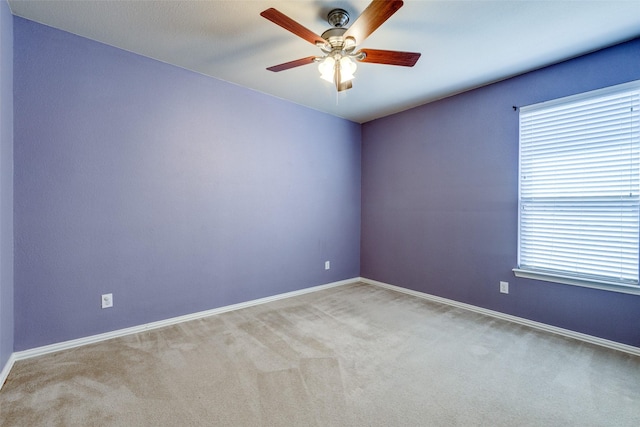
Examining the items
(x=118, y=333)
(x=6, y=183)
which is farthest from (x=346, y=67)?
(x=118, y=333)

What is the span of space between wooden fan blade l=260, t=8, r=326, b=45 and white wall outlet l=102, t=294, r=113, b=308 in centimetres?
252

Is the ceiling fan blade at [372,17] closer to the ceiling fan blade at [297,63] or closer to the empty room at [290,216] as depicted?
the empty room at [290,216]

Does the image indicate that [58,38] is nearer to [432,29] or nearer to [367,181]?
[432,29]

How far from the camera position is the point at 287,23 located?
1629 millimetres

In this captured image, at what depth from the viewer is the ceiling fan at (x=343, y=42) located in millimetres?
1610

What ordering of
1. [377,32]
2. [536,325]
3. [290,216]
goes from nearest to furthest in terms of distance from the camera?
1. [377,32]
2. [536,325]
3. [290,216]

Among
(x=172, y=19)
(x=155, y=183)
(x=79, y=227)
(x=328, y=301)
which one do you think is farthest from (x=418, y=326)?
(x=172, y=19)

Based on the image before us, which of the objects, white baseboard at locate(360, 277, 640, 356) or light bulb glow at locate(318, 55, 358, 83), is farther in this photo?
white baseboard at locate(360, 277, 640, 356)

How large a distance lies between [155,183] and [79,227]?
0.68m

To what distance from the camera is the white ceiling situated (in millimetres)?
1914

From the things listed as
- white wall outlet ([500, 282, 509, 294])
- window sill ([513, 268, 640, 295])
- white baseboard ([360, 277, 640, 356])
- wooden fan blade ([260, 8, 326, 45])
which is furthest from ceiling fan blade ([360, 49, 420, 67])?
white baseboard ([360, 277, 640, 356])

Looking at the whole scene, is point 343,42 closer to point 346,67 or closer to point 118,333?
point 346,67

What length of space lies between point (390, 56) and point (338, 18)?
45 cm

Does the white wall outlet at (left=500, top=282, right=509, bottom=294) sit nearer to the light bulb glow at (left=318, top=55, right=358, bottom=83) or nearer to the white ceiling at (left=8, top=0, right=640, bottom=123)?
the white ceiling at (left=8, top=0, right=640, bottom=123)
